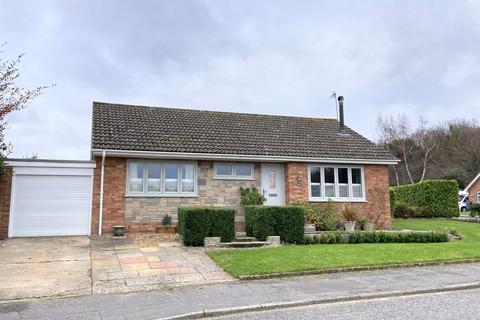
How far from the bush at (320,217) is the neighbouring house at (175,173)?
546 mm

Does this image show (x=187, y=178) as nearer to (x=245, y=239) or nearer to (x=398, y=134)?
(x=245, y=239)

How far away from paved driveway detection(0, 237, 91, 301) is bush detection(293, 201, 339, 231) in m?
8.40

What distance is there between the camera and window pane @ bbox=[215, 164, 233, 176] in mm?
16672

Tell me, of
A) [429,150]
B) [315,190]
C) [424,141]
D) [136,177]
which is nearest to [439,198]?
[315,190]

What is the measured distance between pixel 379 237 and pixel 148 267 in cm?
833

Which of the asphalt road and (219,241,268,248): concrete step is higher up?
(219,241,268,248): concrete step

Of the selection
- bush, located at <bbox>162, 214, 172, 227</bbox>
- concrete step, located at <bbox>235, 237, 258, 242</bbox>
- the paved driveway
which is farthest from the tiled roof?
concrete step, located at <bbox>235, 237, 258, 242</bbox>

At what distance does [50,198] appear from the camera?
48.3 ft

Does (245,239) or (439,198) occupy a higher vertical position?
(439,198)

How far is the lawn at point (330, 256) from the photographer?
9.68 meters

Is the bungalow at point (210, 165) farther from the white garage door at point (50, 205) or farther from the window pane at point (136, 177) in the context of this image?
the white garage door at point (50, 205)

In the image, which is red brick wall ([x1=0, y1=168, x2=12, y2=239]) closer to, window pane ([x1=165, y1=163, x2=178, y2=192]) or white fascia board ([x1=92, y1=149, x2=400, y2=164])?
white fascia board ([x1=92, y1=149, x2=400, y2=164])

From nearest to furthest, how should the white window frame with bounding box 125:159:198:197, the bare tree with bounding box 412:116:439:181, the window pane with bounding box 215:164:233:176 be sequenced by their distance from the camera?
the white window frame with bounding box 125:159:198:197
the window pane with bounding box 215:164:233:176
the bare tree with bounding box 412:116:439:181

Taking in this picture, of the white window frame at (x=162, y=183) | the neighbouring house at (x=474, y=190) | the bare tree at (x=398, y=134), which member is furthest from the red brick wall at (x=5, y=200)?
the bare tree at (x=398, y=134)
